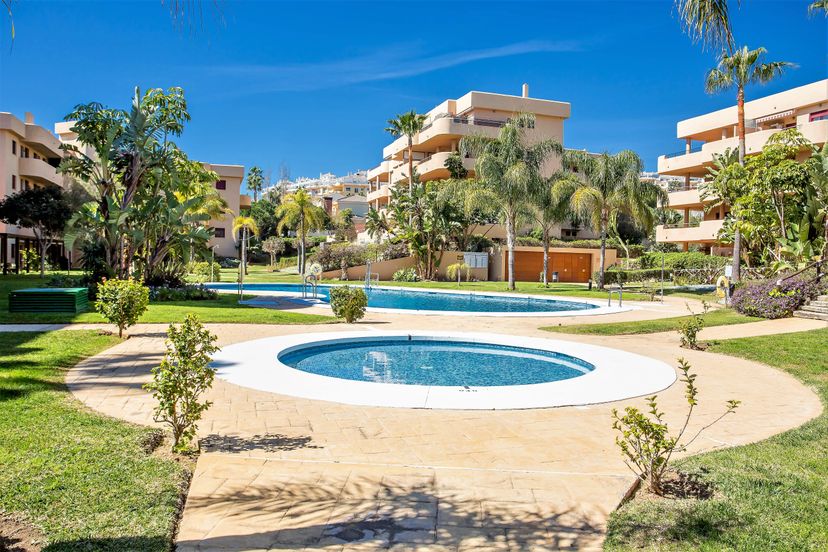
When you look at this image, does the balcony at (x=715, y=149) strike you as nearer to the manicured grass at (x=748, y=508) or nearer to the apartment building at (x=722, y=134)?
the apartment building at (x=722, y=134)

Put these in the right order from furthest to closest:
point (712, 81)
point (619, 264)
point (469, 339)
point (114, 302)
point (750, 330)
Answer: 1. point (619, 264)
2. point (712, 81)
3. point (750, 330)
4. point (469, 339)
5. point (114, 302)

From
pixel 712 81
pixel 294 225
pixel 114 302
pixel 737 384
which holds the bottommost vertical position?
pixel 737 384

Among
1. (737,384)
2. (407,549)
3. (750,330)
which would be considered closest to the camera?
(407,549)

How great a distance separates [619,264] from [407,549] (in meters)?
41.9

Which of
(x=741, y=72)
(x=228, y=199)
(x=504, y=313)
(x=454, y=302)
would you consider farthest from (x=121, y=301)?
(x=228, y=199)

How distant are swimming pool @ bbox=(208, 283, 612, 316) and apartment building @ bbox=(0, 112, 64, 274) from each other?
52.7 ft

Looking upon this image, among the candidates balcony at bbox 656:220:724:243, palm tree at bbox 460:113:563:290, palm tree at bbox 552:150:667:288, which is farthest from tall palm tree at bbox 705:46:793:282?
balcony at bbox 656:220:724:243

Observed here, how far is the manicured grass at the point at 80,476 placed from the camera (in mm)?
3684

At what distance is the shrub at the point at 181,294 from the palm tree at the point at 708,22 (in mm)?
18509

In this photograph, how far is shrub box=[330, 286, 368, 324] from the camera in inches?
640

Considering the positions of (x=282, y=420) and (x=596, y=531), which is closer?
(x=596, y=531)

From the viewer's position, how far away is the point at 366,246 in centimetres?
4125

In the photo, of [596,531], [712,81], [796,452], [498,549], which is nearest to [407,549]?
[498,549]

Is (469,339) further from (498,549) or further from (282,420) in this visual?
(498,549)
